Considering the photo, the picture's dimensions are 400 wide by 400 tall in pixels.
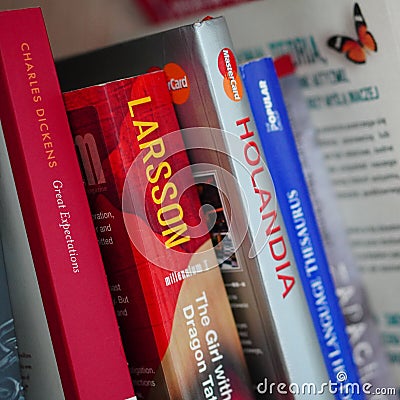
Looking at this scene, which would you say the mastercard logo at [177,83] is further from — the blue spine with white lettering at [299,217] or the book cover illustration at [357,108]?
the book cover illustration at [357,108]

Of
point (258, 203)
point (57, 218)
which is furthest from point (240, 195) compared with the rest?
point (57, 218)

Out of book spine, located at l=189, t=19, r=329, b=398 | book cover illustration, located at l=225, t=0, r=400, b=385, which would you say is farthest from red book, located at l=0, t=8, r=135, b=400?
book cover illustration, located at l=225, t=0, r=400, b=385

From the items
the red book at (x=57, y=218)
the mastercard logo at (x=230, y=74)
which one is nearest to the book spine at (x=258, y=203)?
the mastercard logo at (x=230, y=74)

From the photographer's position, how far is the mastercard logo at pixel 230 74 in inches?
20.5

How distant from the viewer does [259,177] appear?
53 cm

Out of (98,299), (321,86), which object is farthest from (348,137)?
(98,299)

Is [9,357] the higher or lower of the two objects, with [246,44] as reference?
lower

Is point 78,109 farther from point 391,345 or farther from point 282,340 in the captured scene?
point 391,345

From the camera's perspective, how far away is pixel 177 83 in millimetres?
526

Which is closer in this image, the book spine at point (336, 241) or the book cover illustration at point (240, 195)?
the book cover illustration at point (240, 195)

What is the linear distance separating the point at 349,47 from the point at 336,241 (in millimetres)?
167

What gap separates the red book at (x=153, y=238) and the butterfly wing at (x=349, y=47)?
0.16 meters

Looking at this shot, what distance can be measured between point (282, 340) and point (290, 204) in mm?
99

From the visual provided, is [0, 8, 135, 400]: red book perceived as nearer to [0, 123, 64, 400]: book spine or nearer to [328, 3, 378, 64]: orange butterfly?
[0, 123, 64, 400]: book spine
